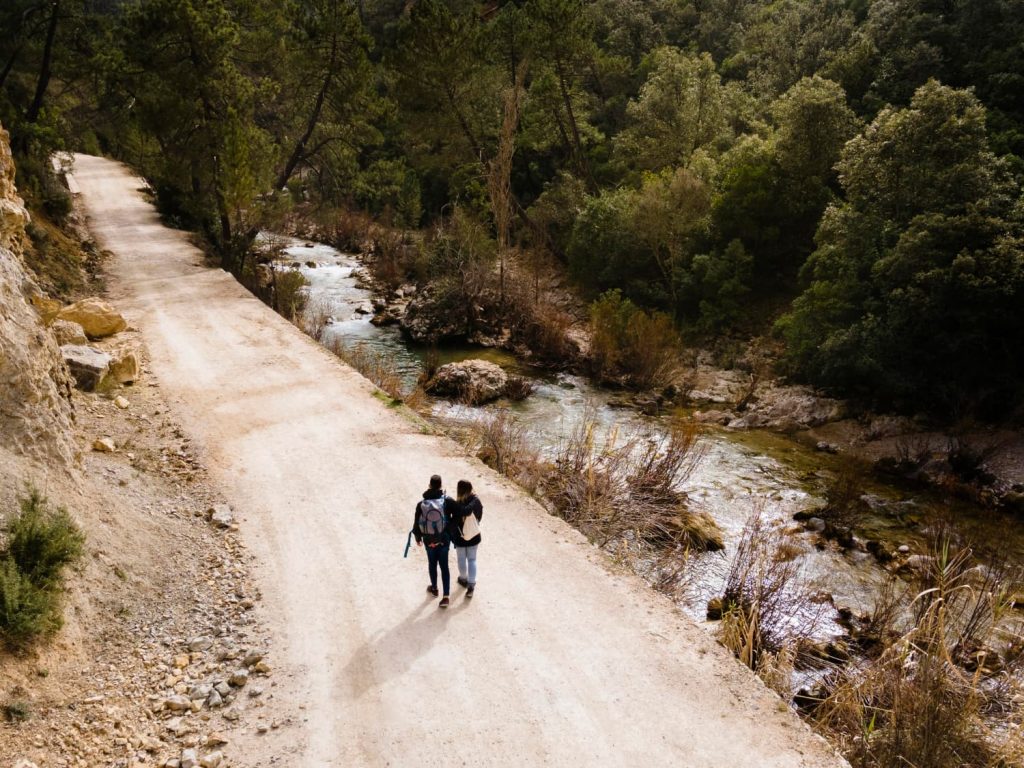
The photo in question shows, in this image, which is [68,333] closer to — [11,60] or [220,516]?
[220,516]

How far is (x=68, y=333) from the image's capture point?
1305cm

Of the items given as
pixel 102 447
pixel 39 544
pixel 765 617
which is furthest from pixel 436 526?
pixel 102 447

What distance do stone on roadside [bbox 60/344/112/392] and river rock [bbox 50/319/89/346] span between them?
641mm

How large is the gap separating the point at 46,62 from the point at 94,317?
526 inches

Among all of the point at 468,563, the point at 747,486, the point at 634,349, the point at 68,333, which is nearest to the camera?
the point at 468,563

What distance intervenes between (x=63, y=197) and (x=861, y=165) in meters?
25.7

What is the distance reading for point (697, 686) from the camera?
20.5ft

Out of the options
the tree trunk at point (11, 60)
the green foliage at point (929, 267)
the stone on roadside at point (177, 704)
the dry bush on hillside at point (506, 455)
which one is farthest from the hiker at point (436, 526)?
the tree trunk at point (11, 60)

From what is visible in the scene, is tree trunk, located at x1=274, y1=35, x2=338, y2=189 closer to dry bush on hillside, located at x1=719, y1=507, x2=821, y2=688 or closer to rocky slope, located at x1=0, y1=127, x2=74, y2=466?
rocky slope, located at x1=0, y1=127, x2=74, y2=466

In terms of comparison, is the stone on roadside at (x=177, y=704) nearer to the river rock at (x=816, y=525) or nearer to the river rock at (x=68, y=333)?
the river rock at (x=68, y=333)

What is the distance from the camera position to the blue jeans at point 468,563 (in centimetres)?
723

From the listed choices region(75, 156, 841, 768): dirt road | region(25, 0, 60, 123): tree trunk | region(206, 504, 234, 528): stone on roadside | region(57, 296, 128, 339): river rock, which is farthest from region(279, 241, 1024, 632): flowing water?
region(25, 0, 60, 123): tree trunk

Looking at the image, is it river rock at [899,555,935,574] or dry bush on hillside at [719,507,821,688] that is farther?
river rock at [899,555,935,574]

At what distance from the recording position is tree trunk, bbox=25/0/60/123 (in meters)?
21.6
